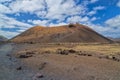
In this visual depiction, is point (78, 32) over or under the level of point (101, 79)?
over

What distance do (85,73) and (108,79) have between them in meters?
3.10

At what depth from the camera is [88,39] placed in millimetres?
185500

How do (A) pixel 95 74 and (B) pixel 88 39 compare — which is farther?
(B) pixel 88 39

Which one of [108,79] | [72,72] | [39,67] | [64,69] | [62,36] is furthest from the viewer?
[62,36]

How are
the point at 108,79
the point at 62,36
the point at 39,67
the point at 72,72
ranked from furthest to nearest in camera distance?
the point at 62,36
the point at 39,67
the point at 72,72
the point at 108,79

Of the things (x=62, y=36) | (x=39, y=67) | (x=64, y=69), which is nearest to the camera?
(x=64, y=69)

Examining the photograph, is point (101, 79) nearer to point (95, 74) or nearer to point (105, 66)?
point (95, 74)

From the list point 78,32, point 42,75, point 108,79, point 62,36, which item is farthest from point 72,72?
point 78,32

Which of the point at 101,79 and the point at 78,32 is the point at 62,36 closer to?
the point at 78,32

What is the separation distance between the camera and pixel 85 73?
71.4 ft

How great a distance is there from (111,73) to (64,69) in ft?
17.4

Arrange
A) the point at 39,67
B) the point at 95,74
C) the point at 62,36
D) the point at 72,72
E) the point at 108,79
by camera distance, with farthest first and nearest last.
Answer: the point at 62,36 < the point at 39,67 < the point at 72,72 < the point at 95,74 < the point at 108,79

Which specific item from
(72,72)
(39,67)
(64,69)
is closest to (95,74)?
(72,72)

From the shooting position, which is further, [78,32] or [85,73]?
[78,32]
